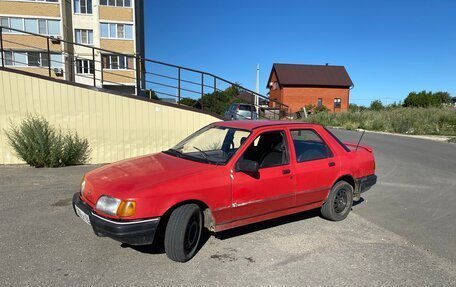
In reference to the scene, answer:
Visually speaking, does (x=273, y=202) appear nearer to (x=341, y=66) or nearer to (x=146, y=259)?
(x=146, y=259)

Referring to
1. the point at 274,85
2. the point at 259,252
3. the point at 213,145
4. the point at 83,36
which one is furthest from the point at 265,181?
the point at 274,85

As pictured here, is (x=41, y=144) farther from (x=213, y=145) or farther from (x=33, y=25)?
(x=33, y=25)

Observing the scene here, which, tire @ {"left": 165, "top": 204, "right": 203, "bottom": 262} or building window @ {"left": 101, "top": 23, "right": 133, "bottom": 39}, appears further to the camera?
building window @ {"left": 101, "top": 23, "right": 133, "bottom": 39}

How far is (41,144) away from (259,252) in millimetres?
6956

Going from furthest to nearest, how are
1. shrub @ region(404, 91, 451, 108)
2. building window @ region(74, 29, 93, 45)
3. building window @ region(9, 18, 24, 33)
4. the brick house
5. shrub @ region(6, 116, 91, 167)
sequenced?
shrub @ region(404, 91, 451, 108) < the brick house < building window @ region(74, 29, 93, 45) < building window @ region(9, 18, 24, 33) < shrub @ region(6, 116, 91, 167)

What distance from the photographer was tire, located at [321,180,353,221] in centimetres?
523

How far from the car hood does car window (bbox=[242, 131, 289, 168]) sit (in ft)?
2.43

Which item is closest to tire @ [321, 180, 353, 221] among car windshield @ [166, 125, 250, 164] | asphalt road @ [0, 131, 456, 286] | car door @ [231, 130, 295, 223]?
asphalt road @ [0, 131, 456, 286]

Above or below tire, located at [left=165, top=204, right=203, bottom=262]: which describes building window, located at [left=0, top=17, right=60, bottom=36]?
above

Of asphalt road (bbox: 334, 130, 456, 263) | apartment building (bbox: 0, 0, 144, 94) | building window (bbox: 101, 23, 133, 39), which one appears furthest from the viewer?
building window (bbox: 101, 23, 133, 39)

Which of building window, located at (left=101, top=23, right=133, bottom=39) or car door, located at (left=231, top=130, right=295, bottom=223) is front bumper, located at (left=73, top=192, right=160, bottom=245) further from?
building window, located at (left=101, top=23, right=133, bottom=39)

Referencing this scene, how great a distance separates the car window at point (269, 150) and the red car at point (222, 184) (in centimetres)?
1

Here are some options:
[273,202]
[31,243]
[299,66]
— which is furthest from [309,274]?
[299,66]

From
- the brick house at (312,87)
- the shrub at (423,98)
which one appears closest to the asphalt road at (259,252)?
the brick house at (312,87)
